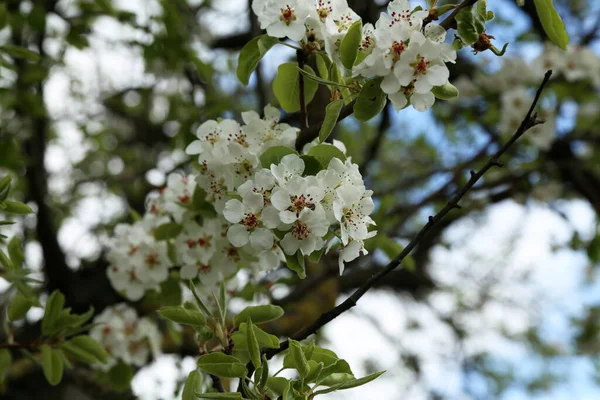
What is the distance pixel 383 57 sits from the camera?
1.02 metres

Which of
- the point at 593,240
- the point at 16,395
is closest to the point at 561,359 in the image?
the point at 593,240

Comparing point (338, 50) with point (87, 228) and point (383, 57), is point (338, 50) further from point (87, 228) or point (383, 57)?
point (87, 228)

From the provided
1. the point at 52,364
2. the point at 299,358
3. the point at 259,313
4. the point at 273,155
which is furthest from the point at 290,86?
the point at 52,364

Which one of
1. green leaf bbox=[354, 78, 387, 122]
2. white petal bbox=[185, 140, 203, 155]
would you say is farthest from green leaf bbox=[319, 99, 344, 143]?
white petal bbox=[185, 140, 203, 155]

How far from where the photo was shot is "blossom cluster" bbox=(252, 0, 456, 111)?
102cm

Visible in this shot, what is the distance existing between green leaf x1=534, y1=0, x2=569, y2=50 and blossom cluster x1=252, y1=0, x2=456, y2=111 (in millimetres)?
191

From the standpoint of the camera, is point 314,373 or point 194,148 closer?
point 314,373

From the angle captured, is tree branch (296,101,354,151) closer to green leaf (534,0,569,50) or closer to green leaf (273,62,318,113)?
green leaf (273,62,318,113)

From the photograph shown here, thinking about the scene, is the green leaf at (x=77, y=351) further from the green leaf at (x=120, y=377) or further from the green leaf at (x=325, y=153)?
the green leaf at (x=325, y=153)

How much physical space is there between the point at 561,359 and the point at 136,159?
435cm

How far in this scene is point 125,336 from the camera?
2.08 meters

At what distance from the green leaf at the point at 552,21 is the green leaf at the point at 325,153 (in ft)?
1.50

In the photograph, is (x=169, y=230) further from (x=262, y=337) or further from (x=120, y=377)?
(x=120, y=377)

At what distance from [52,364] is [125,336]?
0.66m
